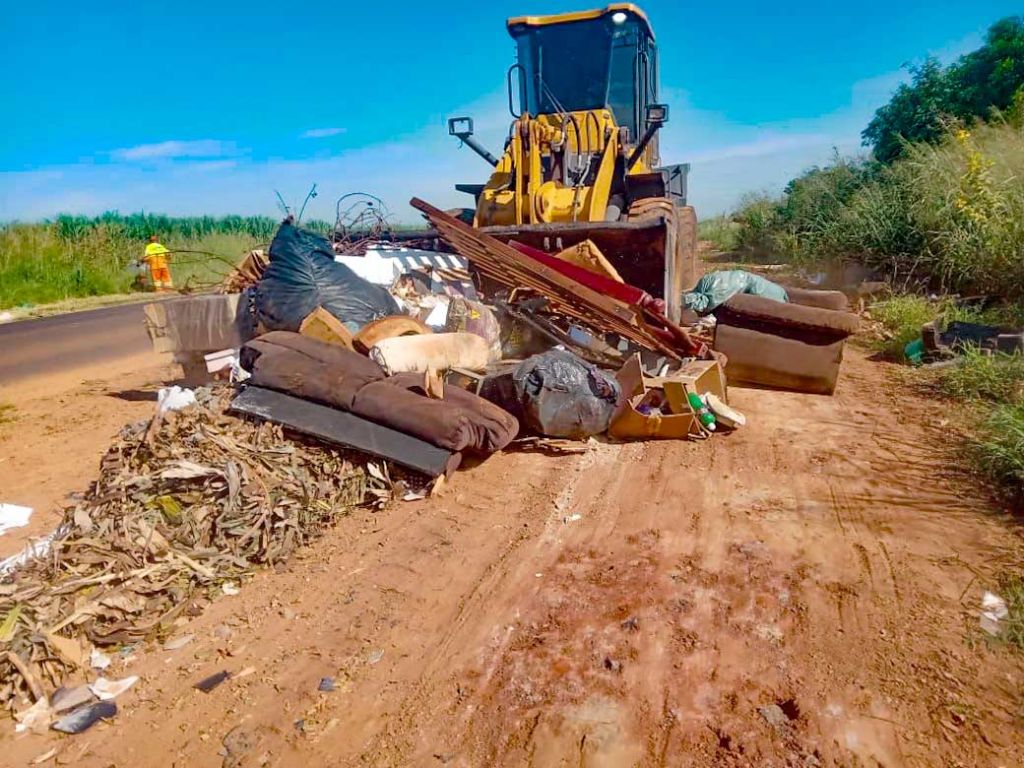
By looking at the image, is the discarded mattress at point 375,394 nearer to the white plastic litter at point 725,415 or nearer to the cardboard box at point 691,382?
the cardboard box at point 691,382

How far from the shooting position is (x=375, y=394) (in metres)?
3.89

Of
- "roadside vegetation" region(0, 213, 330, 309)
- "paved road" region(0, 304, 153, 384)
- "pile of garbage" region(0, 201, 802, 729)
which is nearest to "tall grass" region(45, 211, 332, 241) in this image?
"roadside vegetation" region(0, 213, 330, 309)

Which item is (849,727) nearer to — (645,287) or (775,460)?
(775,460)

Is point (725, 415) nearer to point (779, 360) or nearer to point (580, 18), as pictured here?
point (779, 360)

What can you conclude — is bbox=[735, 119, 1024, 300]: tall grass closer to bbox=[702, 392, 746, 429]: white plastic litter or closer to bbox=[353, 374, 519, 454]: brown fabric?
bbox=[702, 392, 746, 429]: white plastic litter

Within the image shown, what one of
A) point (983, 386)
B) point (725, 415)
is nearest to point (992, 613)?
point (725, 415)

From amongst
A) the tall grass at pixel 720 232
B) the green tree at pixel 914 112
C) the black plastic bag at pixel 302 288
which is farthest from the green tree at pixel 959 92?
the black plastic bag at pixel 302 288

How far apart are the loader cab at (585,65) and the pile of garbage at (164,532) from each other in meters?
5.49

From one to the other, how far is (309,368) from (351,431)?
547 mm

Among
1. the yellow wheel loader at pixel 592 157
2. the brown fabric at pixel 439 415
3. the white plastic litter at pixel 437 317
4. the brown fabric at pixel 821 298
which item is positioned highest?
the yellow wheel loader at pixel 592 157

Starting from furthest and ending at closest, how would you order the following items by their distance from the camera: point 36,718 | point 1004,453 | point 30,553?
point 1004,453 → point 30,553 → point 36,718

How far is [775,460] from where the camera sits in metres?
4.05

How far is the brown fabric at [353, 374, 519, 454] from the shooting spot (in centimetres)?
373

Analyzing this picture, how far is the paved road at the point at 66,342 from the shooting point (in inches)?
316
